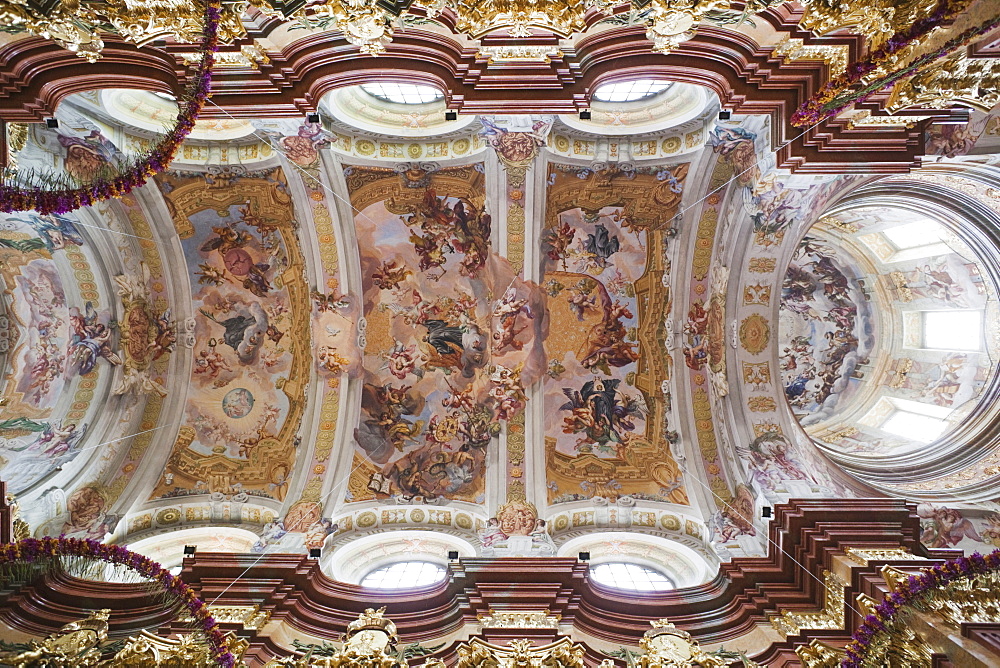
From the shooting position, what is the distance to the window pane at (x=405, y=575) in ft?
34.2

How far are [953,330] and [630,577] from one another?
10.1m

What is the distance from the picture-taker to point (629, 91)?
1041 cm

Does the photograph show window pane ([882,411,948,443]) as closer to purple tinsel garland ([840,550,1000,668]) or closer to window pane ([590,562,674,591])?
window pane ([590,562,674,591])

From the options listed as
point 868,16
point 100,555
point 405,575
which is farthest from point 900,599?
point 100,555

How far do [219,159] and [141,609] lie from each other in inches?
314

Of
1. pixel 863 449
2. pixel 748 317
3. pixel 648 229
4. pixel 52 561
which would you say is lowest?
pixel 52 561

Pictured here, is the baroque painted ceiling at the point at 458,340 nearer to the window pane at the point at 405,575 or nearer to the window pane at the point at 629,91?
the window pane at the point at 629,91

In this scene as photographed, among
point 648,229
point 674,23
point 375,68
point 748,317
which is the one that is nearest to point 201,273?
point 375,68

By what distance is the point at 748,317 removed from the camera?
11461 mm

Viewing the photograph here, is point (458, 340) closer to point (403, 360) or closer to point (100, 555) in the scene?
point (403, 360)

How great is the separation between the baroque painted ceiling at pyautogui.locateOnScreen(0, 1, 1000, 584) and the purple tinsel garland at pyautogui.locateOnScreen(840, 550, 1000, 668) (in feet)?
10.2

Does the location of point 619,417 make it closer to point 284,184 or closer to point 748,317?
point 748,317

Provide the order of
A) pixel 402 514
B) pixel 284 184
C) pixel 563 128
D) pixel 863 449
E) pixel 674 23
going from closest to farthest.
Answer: pixel 674 23
pixel 563 128
pixel 284 184
pixel 402 514
pixel 863 449

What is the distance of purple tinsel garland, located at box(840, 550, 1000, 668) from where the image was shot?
246 inches
